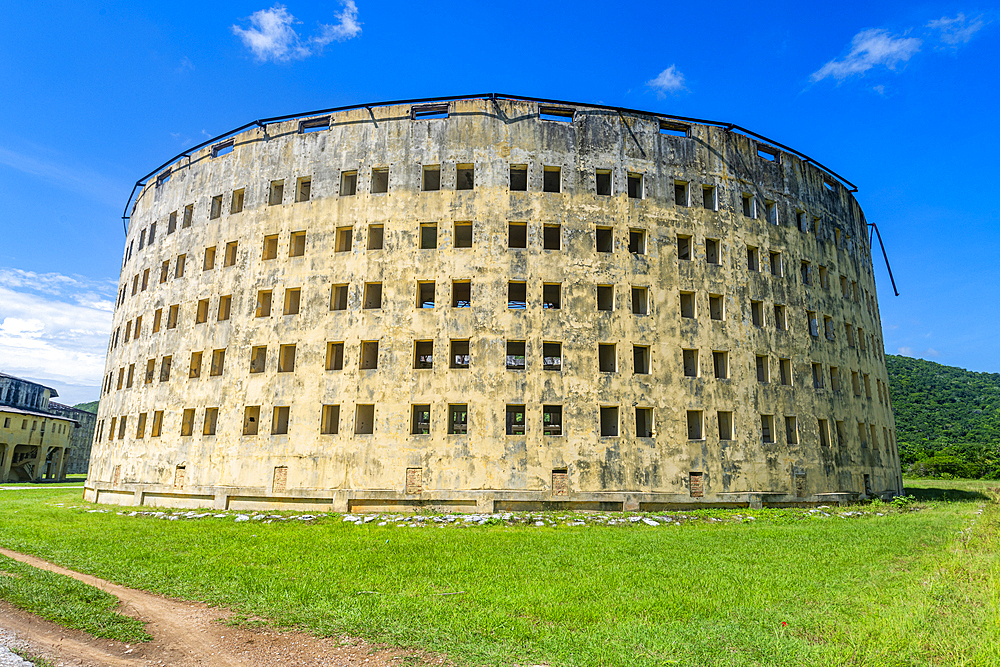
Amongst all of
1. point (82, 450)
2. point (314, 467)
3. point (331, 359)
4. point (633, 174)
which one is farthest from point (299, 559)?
point (82, 450)

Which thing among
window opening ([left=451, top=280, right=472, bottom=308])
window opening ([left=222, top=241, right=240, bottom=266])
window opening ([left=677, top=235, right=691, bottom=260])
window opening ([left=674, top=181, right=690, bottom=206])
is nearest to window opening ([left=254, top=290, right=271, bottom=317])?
window opening ([left=222, top=241, right=240, bottom=266])

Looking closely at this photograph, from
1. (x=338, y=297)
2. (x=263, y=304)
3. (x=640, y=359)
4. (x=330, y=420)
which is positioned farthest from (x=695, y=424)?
(x=263, y=304)

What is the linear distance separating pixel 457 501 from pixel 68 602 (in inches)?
662

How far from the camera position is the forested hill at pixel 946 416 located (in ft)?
216

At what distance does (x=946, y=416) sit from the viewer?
274ft

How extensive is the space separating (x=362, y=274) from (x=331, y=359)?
442cm

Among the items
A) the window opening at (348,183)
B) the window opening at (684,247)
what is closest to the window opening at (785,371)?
the window opening at (684,247)

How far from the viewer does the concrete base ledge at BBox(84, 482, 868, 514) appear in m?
25.4

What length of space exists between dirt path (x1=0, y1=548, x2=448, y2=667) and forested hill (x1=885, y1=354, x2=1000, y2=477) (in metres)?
70.2

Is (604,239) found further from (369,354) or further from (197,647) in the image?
(197,647)

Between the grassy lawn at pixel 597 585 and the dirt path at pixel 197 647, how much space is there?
48 cm

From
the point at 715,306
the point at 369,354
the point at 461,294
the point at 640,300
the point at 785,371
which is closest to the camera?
the point at 369,354

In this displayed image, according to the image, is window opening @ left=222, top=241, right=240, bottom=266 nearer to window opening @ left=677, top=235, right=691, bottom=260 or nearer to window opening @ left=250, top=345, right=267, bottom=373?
window opening @ left=250, top=345, right=267, bottom=373

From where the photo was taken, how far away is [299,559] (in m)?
14.3
